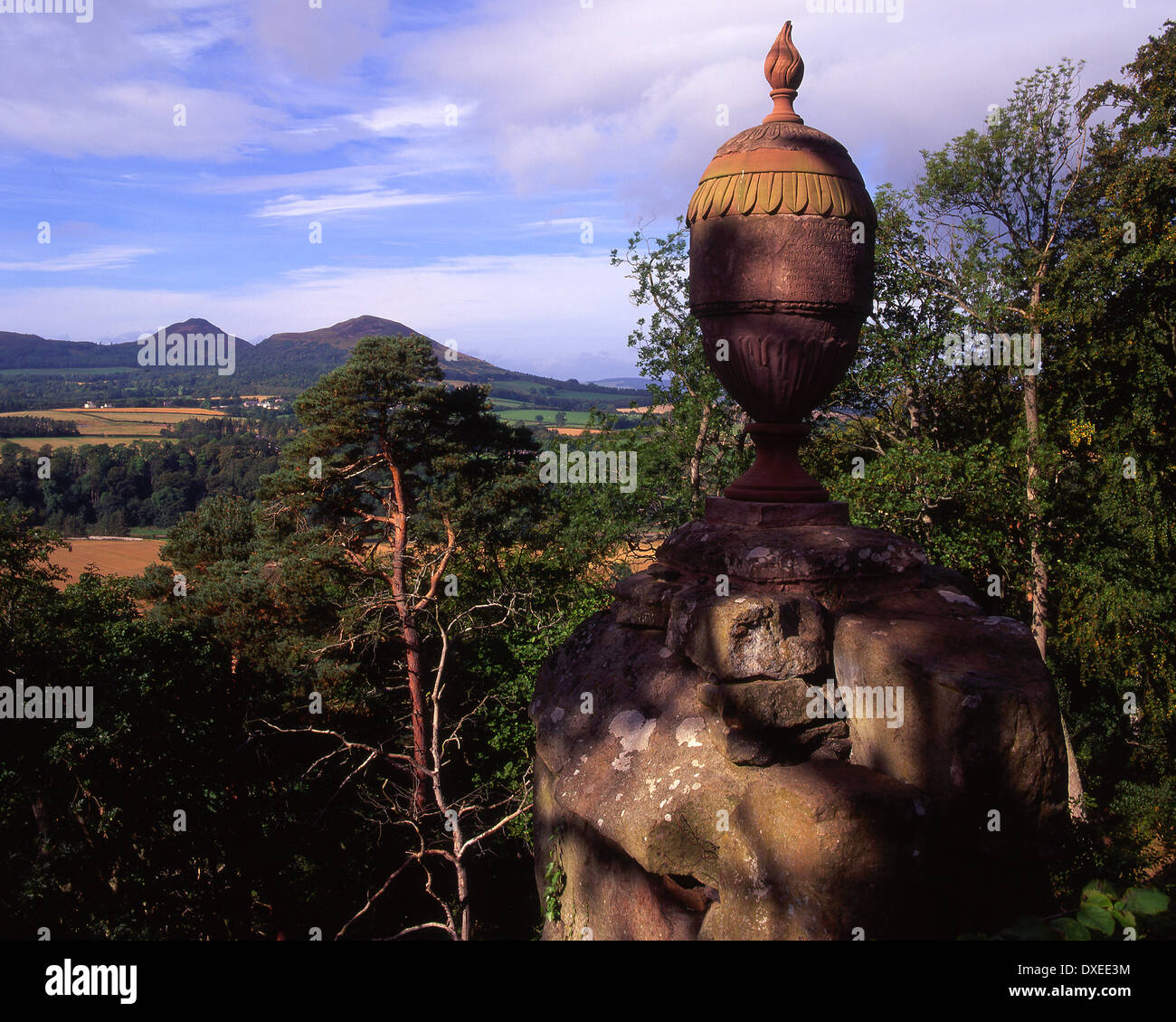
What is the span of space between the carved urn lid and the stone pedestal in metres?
1.94

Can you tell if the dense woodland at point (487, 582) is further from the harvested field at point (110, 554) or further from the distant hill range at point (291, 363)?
the distant hill range at point (291, 363)

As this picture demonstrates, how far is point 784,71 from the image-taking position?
5.36m

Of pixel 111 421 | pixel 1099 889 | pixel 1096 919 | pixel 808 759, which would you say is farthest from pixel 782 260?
pixel 111 421

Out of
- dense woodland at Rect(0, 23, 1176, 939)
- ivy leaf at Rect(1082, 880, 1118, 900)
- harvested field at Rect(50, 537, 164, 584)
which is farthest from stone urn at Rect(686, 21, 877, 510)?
harvested field at Rect(50, 537, 164, 584)

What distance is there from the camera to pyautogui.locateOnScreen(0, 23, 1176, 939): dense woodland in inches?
462

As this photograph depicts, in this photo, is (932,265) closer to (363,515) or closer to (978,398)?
(978,398)

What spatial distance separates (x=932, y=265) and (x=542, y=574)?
1059cm

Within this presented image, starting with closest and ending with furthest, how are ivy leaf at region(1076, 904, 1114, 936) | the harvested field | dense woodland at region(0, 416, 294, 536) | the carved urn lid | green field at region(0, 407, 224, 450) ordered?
ivy leaf at region(1076, 904, 1114, 936), the carved urn lid, the harvested field, dense woodland at region(0, 416, 294, 536), green field at region(0, 407, 224, 450)

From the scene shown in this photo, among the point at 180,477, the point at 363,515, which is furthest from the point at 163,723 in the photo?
the point at 180,477

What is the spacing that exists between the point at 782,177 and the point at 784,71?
1051mm

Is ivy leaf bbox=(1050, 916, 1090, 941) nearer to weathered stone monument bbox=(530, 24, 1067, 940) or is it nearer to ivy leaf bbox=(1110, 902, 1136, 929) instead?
ivy leaf bbox=(1110, 902, 1136, 929)

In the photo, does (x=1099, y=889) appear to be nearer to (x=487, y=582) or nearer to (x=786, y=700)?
(x=786, y=700)

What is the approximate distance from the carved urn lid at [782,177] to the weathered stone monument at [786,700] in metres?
0.02

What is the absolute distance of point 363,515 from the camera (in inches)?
601
